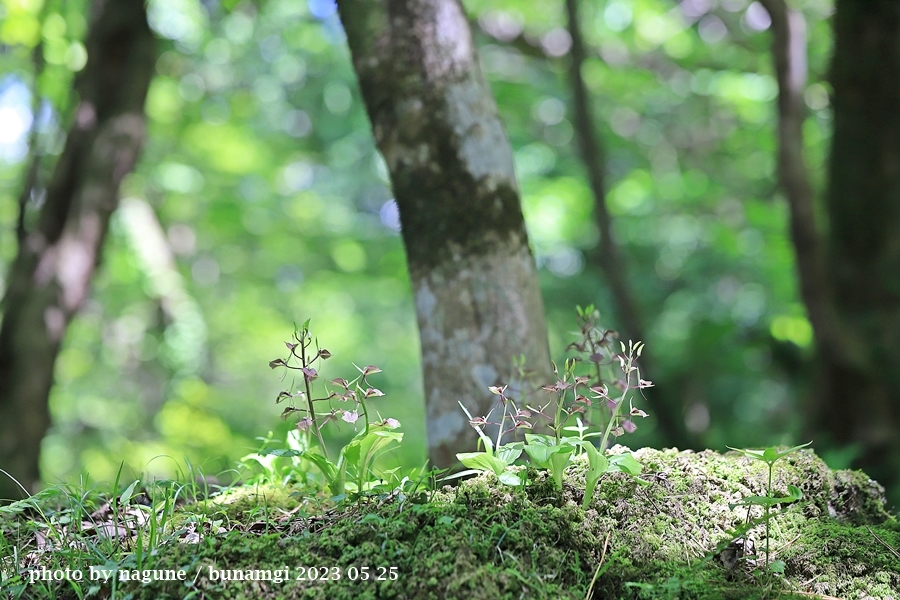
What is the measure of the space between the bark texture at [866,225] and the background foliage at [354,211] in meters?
0.62

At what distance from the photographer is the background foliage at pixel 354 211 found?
28.4 ft

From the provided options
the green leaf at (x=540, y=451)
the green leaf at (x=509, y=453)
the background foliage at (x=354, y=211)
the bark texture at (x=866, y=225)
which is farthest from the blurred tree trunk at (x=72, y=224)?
the bark texture at (x=866, y=225)

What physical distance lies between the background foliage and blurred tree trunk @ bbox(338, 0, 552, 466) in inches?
176

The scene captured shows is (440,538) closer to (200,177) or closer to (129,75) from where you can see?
(129,75)

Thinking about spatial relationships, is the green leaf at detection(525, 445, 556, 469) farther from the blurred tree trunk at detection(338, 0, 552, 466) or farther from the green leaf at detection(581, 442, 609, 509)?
the blurred tree trunk at detection(338, 0, 552, 466)

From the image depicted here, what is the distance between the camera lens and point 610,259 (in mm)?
6520

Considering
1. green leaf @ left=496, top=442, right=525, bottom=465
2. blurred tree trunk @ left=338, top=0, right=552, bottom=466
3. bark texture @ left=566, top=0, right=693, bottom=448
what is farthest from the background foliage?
green leaf @ left=496, top=442, right=525, bottom=465

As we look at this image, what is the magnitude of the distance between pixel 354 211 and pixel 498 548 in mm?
14072

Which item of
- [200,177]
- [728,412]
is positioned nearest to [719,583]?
[728,412]

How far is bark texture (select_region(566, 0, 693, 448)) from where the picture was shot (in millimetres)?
6191

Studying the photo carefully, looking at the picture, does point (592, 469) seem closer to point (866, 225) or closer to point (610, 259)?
point (610, 259)

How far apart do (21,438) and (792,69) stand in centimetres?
722

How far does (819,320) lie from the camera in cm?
579

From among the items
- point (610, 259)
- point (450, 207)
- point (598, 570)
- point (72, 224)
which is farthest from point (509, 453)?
point (72, 224)
